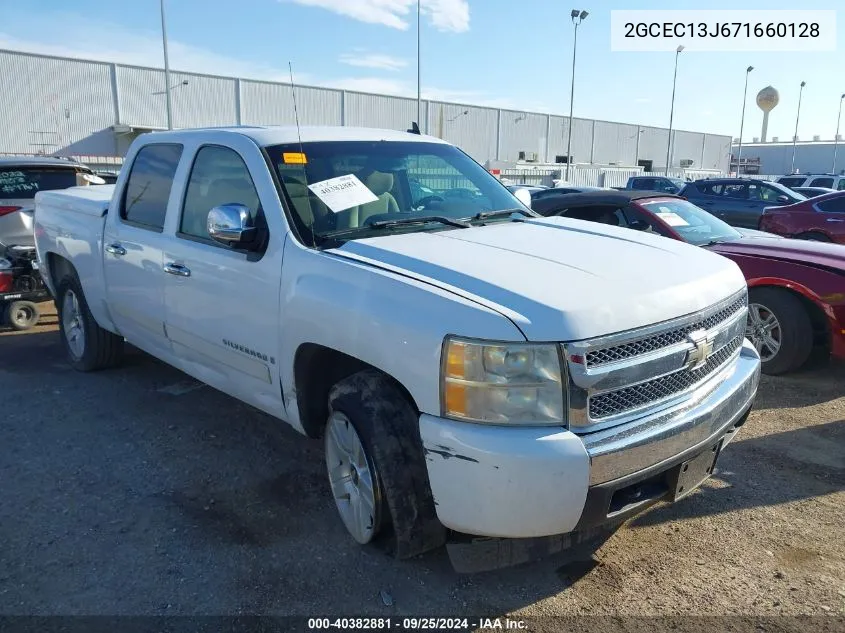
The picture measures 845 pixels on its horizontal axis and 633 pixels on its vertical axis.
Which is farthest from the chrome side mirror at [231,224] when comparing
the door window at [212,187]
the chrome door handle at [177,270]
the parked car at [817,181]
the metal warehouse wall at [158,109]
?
the metal warehouse wall at [158,109]

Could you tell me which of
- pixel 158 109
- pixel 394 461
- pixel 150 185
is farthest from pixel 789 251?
pixel 158 109

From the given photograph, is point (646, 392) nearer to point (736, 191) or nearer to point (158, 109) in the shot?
point (736, 191)

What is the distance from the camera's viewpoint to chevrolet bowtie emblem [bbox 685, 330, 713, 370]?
2.71 m

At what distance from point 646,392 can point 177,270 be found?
2760 millimetres

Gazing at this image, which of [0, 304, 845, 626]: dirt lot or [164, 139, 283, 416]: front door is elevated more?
[164, 139, 283, 416]: front door

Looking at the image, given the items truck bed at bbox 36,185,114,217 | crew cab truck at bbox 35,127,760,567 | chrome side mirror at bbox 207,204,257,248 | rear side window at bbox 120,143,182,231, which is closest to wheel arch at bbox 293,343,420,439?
crew cab truck at bbox 35,127,760,567

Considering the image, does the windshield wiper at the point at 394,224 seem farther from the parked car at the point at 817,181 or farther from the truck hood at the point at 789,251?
the parked car at the point at 817,181

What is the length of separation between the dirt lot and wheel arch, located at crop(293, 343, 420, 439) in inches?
21.6

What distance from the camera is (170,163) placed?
4.34 metres

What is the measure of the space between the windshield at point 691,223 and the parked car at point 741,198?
26.2ft

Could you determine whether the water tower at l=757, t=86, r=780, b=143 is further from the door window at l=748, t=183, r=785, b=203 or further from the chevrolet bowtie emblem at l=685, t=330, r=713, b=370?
the chevrolet bowtie emblem at l=685, t=330, r=713, b=370

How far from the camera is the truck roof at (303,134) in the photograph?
146 inches

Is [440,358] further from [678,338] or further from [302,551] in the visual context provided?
[302,551]

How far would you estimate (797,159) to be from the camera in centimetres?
7400
